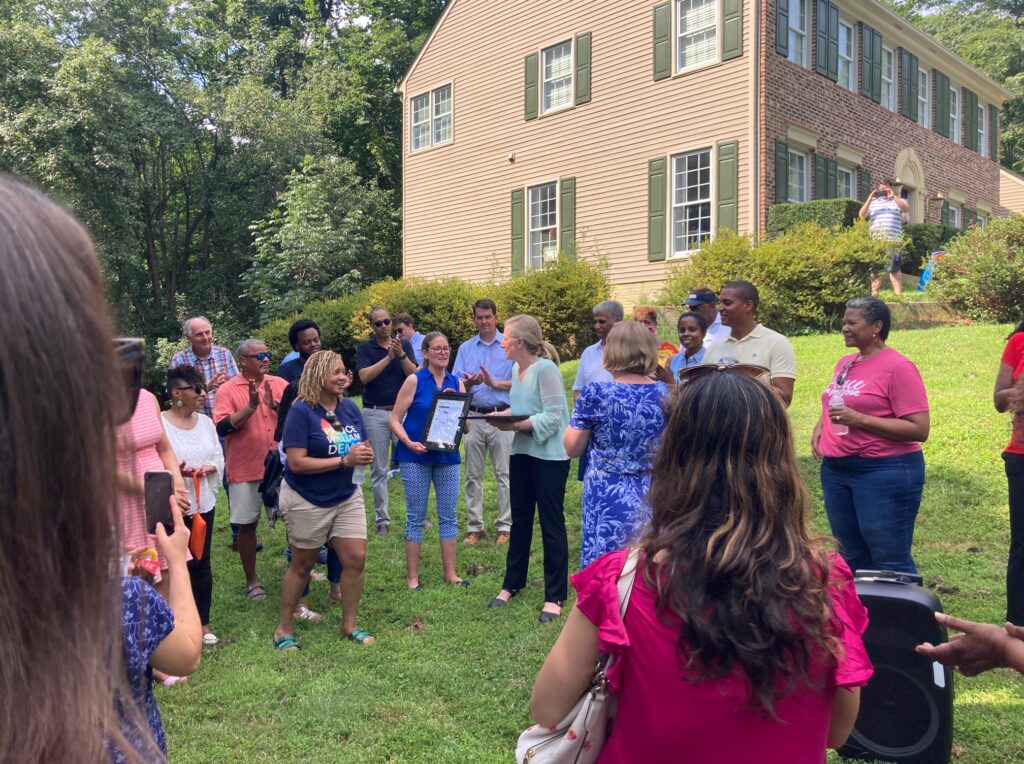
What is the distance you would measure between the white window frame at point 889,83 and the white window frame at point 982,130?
7.03 m

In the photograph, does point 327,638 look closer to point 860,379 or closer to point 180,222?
point 860,379

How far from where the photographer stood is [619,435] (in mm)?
4387

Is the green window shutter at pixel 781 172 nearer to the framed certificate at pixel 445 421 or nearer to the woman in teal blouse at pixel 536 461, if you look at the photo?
the woman in teal blouse at pixel 536 461

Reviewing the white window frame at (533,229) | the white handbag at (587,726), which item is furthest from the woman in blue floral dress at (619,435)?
the white window frame at (533,229)

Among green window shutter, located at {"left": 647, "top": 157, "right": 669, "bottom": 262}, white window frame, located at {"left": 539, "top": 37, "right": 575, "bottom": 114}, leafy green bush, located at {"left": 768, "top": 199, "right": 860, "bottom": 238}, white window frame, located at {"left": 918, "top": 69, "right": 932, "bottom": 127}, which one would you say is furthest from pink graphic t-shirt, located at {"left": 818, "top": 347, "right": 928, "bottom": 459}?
white window frame, located at {"left": 918, "top": 69, "right": 932, "bottom": 127}

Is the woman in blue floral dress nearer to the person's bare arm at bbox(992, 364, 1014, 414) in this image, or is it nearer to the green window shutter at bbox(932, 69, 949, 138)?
the person's bare arm at bbox(992, 364, 1014, 414)

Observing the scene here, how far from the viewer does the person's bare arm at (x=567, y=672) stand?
73.2 inches

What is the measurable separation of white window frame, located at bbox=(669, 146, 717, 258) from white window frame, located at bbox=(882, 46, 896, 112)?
683cm

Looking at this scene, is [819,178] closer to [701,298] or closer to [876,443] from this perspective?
[701,298]

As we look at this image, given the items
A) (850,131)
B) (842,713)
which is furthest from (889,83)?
(842,713)

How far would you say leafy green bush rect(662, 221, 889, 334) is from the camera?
13406 mm

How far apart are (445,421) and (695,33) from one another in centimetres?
1320

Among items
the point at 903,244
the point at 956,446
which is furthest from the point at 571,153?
the point at 956,446

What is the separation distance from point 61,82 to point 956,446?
2451cm
